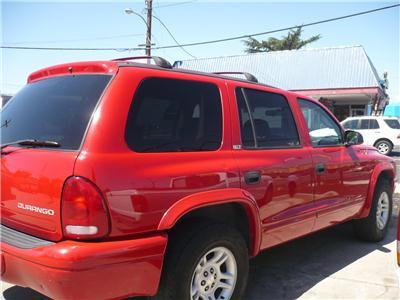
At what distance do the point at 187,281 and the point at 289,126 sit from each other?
196cm

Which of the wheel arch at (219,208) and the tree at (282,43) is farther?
the tree at (282,43)

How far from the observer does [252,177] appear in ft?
11.0

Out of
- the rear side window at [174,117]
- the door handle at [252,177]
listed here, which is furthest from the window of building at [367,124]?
the rear side window at [174,117]

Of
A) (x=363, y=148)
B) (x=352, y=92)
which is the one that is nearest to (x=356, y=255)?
(x=363, y=148)

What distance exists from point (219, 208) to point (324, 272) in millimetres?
1796

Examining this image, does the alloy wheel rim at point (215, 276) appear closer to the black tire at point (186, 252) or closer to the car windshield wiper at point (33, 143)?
the black tire at point (186, 252)

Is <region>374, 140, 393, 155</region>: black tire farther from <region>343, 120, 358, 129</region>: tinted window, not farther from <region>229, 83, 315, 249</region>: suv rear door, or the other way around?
<region>229, 83, 315, 249</region>: suv rear door

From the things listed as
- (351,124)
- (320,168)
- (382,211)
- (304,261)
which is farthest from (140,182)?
(351,124)

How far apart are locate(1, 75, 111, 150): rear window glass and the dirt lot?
150 cm

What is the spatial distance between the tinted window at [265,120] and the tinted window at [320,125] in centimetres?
35

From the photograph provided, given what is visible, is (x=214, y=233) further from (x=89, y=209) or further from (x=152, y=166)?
(x=89, y=209)

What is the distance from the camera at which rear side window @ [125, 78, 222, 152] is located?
108 inches

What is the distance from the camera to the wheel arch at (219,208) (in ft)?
8.88

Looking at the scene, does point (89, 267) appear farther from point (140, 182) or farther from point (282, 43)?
point (282, 43)
